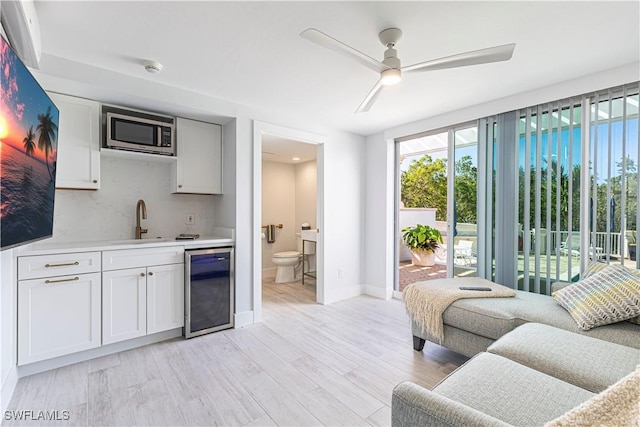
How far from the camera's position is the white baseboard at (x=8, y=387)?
1775 mm

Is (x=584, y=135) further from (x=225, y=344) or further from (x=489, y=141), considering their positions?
(x=225, y=344)

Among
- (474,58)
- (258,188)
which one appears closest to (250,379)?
(258,188)

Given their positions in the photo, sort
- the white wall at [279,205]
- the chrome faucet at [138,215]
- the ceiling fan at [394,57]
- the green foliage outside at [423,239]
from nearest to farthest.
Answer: the ceiling fan at [394,57]
the chrome faucet at [138,215]
the white wall at [279,205]
the green foliage outside at [423,239]

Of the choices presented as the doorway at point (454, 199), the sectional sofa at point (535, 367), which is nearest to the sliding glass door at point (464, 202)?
the doorway at point (454, 199)

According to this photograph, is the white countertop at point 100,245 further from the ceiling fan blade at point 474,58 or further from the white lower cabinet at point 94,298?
the ceiling fan blade at point 474,58

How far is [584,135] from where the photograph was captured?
8.30 feet

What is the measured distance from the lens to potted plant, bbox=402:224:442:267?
583 centimetres

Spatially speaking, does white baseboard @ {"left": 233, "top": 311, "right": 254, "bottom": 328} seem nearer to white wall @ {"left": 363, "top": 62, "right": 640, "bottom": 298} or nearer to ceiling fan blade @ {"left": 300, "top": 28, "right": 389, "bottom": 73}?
white wall @ {"left": 363, "top": 62, "right": 640, "bottom": 298}

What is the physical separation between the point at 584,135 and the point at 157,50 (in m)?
3.44

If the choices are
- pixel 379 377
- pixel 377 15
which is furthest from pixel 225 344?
pixel 377 15

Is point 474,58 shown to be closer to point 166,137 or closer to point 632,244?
point 632,244

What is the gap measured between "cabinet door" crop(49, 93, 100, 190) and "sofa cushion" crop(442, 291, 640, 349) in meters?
3.16

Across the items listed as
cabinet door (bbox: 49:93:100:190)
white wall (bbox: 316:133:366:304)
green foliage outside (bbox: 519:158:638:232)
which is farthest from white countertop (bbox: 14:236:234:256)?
green foliage outside (bbox: 519:158:638:232)

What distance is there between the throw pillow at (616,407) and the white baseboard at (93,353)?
2975mm
